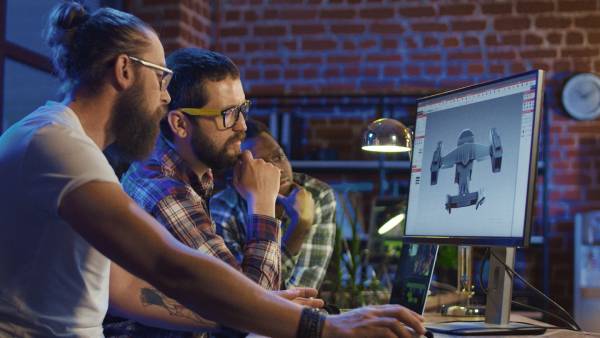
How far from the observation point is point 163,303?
1.77 m

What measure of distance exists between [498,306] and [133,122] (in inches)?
35.1

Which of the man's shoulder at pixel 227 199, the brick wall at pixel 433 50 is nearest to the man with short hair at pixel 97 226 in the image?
the man's shoulder at pixel 227 199

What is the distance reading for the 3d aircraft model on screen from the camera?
70.4 inches

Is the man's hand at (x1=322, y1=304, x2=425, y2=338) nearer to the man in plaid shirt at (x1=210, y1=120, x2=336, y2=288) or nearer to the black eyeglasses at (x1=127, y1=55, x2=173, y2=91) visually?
the black eyeglasses at (x1=127, y1=55, x2=173, y2=91)

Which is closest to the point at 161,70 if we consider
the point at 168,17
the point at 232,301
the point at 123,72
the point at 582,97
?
the point at 123,72

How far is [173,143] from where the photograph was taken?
2.15 meters

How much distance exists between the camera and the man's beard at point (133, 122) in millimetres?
1582

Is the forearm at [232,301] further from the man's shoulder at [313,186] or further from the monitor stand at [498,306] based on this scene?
the man's shoulder at [313,186]

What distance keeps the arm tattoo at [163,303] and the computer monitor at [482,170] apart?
1.92 ft

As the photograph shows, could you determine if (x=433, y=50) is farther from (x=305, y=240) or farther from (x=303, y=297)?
(x=303, y=297)

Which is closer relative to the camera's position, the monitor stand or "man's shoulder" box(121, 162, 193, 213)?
the monitor stand

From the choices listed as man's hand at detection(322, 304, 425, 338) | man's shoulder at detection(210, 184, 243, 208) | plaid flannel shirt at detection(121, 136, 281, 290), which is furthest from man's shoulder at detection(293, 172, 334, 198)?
man's hand at detection(322, 304, 425, 338)

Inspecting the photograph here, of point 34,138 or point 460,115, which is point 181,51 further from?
point 34,138

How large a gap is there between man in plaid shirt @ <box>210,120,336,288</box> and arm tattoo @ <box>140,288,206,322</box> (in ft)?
3.64
